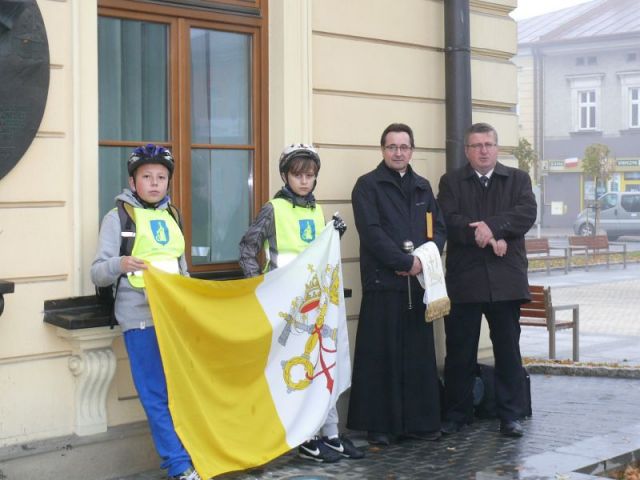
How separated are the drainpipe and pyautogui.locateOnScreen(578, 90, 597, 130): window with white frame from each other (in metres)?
41.6

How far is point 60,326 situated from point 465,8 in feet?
12.9

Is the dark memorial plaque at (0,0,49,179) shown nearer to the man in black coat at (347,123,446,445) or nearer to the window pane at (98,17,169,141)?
the window pane at (98,17,169,141)

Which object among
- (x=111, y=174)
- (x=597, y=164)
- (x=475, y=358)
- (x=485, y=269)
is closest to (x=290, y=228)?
(x=111, y=174)

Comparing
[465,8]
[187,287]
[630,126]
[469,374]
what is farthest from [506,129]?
[630,126]

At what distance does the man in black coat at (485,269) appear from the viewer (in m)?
6.54

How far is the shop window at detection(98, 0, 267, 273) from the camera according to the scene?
5.98 metres

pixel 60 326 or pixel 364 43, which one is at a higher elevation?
pixel 364 43

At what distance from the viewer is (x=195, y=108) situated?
639cm

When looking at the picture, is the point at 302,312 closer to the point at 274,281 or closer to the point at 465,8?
the point at 274,281

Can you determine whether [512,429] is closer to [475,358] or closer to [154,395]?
[475,358]

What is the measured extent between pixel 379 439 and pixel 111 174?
92.5 inches

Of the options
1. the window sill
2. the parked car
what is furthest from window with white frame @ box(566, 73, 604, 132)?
the parked car

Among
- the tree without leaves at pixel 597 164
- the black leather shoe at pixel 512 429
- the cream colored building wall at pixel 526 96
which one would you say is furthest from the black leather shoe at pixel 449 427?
the cream colored building wall at pixel 526 96

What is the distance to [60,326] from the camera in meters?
5.28
